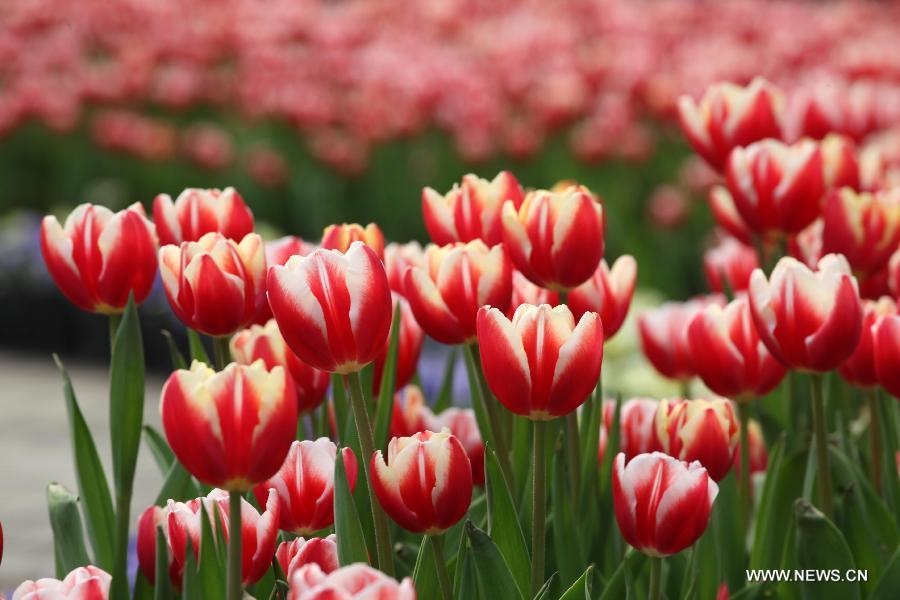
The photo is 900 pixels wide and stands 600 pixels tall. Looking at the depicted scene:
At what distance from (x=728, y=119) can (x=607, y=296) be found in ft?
2.04

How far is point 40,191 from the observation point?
22.3ft

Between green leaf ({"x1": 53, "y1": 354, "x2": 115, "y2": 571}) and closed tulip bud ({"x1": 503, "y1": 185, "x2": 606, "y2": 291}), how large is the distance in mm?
529

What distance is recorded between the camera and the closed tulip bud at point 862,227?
6.07 ft

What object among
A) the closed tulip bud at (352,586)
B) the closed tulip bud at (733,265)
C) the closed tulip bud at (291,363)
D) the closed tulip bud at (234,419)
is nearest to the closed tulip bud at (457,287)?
the closed tulip bud at (291,363)

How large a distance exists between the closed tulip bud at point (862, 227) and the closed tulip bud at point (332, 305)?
2.87 ft

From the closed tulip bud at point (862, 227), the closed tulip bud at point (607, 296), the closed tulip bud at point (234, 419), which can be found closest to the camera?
the closed tulip bud at point (234, 419)

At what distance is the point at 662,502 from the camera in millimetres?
1280

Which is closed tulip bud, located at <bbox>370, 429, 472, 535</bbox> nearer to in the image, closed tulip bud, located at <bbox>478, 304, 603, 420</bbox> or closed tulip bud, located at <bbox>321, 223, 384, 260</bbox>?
closed tulip bud, located at <bbox>478, 304, 603, 420</bbox>

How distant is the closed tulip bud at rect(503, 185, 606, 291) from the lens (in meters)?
1.48

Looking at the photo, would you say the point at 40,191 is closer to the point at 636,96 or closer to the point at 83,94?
the point at 83,94

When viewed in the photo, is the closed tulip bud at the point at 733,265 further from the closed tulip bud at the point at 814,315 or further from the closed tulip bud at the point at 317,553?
the closed tulip bud at the point at 317,553

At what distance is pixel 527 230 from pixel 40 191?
5.73 m

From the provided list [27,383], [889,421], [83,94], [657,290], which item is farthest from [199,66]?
[889,421]

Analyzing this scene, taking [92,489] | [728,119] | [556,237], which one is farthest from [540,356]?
[728,119]
